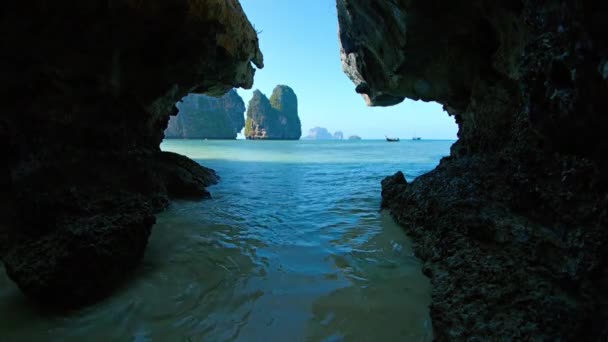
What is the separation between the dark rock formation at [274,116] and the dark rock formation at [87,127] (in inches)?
4527

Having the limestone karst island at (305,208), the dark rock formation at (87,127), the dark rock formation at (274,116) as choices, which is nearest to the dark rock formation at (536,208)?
the limestone karst island at (305,208)

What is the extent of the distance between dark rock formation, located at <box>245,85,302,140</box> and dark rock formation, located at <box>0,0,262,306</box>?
115m

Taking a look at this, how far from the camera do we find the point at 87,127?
576 cm

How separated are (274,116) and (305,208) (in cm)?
12259

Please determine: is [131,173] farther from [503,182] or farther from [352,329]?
[503,182]

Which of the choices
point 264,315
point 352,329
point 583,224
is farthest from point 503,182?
point 264,315

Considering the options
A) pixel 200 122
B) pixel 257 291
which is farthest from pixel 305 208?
pixel 200 122

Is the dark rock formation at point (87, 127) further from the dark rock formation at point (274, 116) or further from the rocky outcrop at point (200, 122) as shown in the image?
the dark rock formation at point (274, 116)

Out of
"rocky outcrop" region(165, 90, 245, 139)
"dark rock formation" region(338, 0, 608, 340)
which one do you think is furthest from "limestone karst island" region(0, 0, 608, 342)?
"rocky outcrop" region(165, 90, 245, 139)

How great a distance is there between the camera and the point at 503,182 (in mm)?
3820

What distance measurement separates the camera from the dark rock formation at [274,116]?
122 m

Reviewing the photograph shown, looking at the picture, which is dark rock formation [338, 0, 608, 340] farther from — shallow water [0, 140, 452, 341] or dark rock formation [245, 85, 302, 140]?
dark rock formation [245, 85, 302, 140]

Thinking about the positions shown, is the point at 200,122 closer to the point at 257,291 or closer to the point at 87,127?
the point at 87,127

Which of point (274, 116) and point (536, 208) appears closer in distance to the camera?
point (536, 208)
